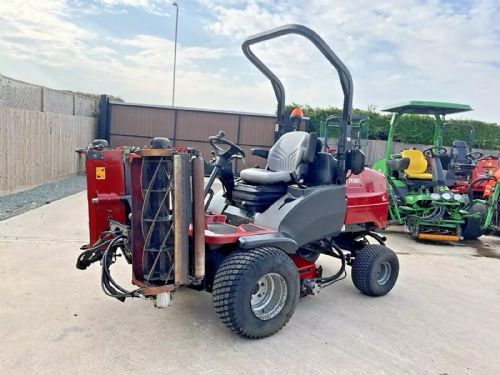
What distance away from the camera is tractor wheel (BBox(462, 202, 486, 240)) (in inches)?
265

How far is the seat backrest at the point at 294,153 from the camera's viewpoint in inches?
141

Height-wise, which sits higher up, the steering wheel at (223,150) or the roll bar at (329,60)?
the roll bar at (329,60)

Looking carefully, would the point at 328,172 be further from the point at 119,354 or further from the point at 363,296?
the point at 119,354

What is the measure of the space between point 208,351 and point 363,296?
1788mm

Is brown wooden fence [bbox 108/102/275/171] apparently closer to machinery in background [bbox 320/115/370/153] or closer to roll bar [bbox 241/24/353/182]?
machinery in background [bbox 320/115/370/153]

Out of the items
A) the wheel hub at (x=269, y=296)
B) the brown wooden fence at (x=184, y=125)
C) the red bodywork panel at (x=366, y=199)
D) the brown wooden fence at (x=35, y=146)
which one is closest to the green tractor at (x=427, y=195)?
the red bodywork panel at (x=366, y=199)

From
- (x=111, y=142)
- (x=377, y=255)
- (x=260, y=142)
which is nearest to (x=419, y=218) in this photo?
(x=377, y=255)

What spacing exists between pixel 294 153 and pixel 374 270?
1.29 meters

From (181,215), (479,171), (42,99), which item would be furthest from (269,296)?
(42,99)

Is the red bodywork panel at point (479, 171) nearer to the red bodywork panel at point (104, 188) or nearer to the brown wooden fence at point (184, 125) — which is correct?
the red bodywork panel at point (104, 188)

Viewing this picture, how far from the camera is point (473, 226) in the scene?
22.1 ft

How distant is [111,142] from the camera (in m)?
14.2

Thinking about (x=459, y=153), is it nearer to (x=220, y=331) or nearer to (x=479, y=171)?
(x=479, y=171)

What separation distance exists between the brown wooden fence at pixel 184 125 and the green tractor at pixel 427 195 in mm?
7435
